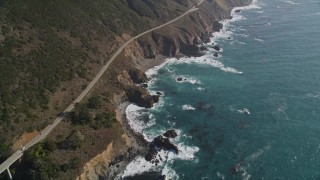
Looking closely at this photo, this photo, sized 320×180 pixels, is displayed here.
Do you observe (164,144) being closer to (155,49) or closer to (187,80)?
(187,80)

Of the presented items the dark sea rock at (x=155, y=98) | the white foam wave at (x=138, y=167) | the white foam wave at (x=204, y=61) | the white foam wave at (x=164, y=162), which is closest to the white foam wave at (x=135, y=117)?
the dark sea rock at (x=155, y=98)

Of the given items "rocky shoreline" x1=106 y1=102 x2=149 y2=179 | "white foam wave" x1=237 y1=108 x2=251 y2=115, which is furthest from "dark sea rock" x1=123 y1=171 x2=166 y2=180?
"white foam wave" x1=237 y1=108 x2=251 y2=115

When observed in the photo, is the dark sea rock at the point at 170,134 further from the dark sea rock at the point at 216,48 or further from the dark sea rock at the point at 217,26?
the dark sea rock at the point at 217,26

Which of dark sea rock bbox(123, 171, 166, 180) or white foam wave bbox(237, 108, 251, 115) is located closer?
dark sea rock bbox(123, 171, 166, 180)

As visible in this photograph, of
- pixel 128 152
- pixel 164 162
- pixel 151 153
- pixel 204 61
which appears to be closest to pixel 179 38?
pixel 204 61

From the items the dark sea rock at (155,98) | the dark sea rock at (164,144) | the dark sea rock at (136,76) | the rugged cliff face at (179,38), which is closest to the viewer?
the dark sea rock at (164,144)

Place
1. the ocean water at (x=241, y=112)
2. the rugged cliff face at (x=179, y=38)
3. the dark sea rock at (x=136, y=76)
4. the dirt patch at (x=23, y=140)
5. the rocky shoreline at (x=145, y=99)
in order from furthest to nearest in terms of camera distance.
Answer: the rugged cliff face at (x=179, y=38) → the dark sea rock at (x=136, y=76) → the rocky shoreline at (x=145, y=99) → the ocean water at (x=241, y=112) → the dirt patch at (x=23, y=140)

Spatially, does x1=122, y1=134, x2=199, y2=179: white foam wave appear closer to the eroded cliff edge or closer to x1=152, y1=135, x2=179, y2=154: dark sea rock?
x1=152, y1=135, x2=179, y2=154: dark sea rock

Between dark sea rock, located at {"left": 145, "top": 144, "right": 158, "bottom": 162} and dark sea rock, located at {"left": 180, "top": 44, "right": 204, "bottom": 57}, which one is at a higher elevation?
dark sea rock, located at {"left": 145, "top": 144, "right": 158, "bottom": 162}

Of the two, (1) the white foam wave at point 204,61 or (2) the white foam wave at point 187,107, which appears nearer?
(2) the white foam wave at point 187,107

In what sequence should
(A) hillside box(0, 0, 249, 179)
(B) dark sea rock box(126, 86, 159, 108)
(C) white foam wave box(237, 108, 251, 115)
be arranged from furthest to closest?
(B) dark sea rock box(126, 86, 159, 108) → (C) white foam wave box(237, 108, 251, 115) → (A) hillside box(0, 0, 249, 179)
